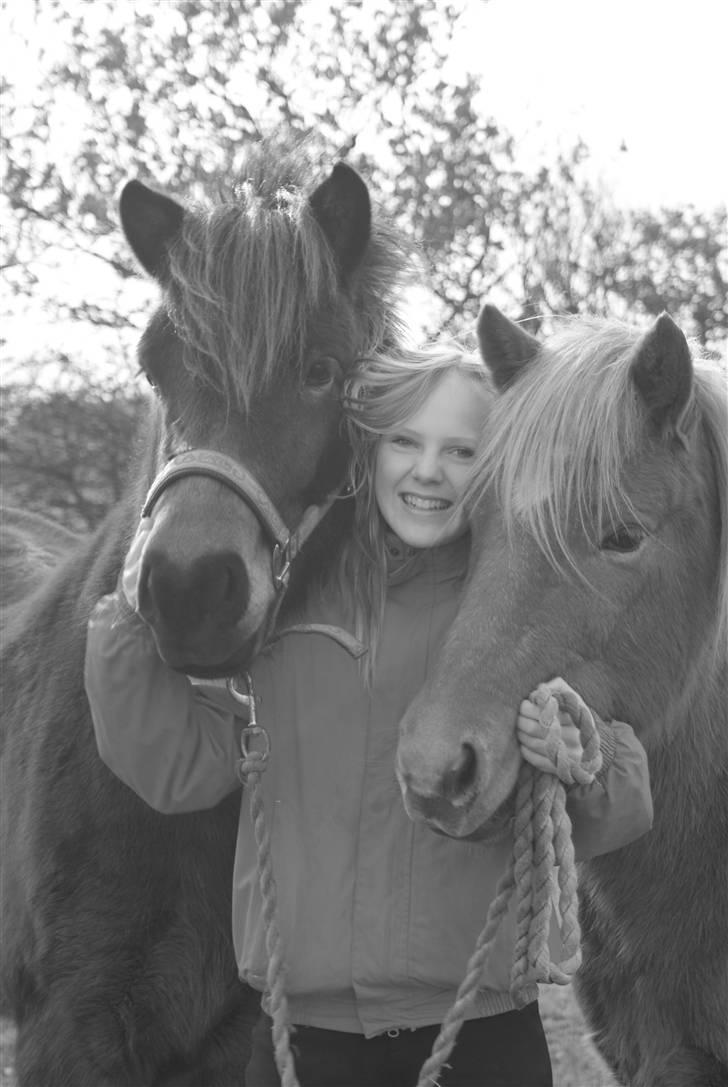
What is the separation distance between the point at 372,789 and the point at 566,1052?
126 inches

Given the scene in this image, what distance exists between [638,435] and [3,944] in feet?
7.08

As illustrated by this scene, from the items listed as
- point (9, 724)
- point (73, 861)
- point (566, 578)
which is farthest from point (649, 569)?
point (9, 724)

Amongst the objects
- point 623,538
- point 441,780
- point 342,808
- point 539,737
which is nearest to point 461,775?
point 441,780

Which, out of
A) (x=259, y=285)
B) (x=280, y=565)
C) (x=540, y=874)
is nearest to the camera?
(x=540, y=874)

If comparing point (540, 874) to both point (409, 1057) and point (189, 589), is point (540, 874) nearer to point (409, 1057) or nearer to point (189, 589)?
point (409, 1057)

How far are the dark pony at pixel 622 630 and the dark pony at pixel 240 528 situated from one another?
1.45 feet

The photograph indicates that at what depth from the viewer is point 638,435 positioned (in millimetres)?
2236

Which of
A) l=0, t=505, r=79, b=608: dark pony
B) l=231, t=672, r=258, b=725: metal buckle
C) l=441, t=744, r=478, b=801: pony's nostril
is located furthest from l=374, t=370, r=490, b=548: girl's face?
l=0, t=505, r=79, b=608: dark pony

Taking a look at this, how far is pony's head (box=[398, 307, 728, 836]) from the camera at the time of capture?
1958 mm

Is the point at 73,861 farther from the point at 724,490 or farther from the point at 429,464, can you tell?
the point at 724,490

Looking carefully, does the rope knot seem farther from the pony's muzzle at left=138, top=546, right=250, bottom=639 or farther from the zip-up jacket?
the pony's muzzle at left=138, top=546, right=250, bottom=639

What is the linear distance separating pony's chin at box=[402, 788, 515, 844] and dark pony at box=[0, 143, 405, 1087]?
0.52 meters

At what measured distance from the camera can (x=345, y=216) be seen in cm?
273

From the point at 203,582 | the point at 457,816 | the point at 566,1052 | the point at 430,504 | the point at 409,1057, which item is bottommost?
the point at 566,1052
